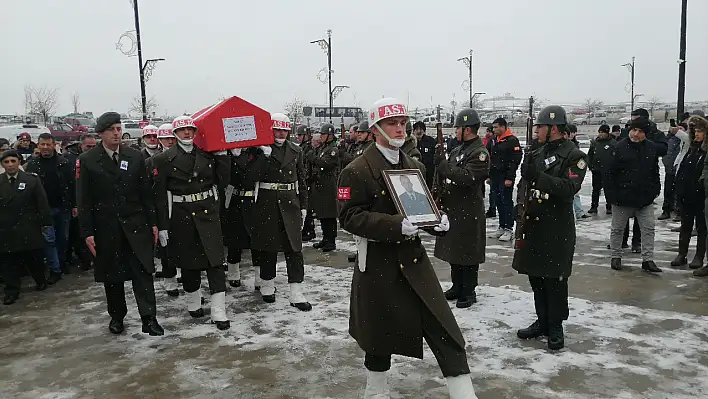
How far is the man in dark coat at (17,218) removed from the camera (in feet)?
23.8

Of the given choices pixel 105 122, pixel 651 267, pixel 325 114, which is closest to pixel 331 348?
pixel 105 122

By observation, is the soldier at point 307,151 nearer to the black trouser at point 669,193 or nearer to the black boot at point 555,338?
the black boot at point 555,338

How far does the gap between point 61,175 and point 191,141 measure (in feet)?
11.7

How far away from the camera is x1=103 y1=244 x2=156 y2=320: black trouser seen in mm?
5633

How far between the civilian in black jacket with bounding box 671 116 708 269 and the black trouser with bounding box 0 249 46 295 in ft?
28.7

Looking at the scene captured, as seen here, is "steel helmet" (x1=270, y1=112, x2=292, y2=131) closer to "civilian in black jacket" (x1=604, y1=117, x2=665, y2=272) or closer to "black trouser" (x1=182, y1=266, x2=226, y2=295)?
"black trouser" (x1=182, y1=266, x2=226, y2=295)

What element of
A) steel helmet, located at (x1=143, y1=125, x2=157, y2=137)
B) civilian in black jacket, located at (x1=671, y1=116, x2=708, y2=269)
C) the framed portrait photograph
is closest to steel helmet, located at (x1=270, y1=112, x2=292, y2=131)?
steel helmet, located at (x1=143, y1=125, x2=157, y2=137)

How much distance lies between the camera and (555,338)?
4883 mm

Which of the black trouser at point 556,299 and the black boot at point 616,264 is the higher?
the black trouser at point 556,299

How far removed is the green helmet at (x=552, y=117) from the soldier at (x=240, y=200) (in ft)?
10.3

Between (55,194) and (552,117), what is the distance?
23.2 feet

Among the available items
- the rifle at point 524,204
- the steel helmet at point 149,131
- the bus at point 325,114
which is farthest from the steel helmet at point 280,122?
the bus at point 325,114

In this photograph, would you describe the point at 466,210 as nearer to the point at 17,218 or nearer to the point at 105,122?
→ the point at 105,122

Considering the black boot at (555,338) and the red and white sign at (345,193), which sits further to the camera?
the black boot at (555,338)
